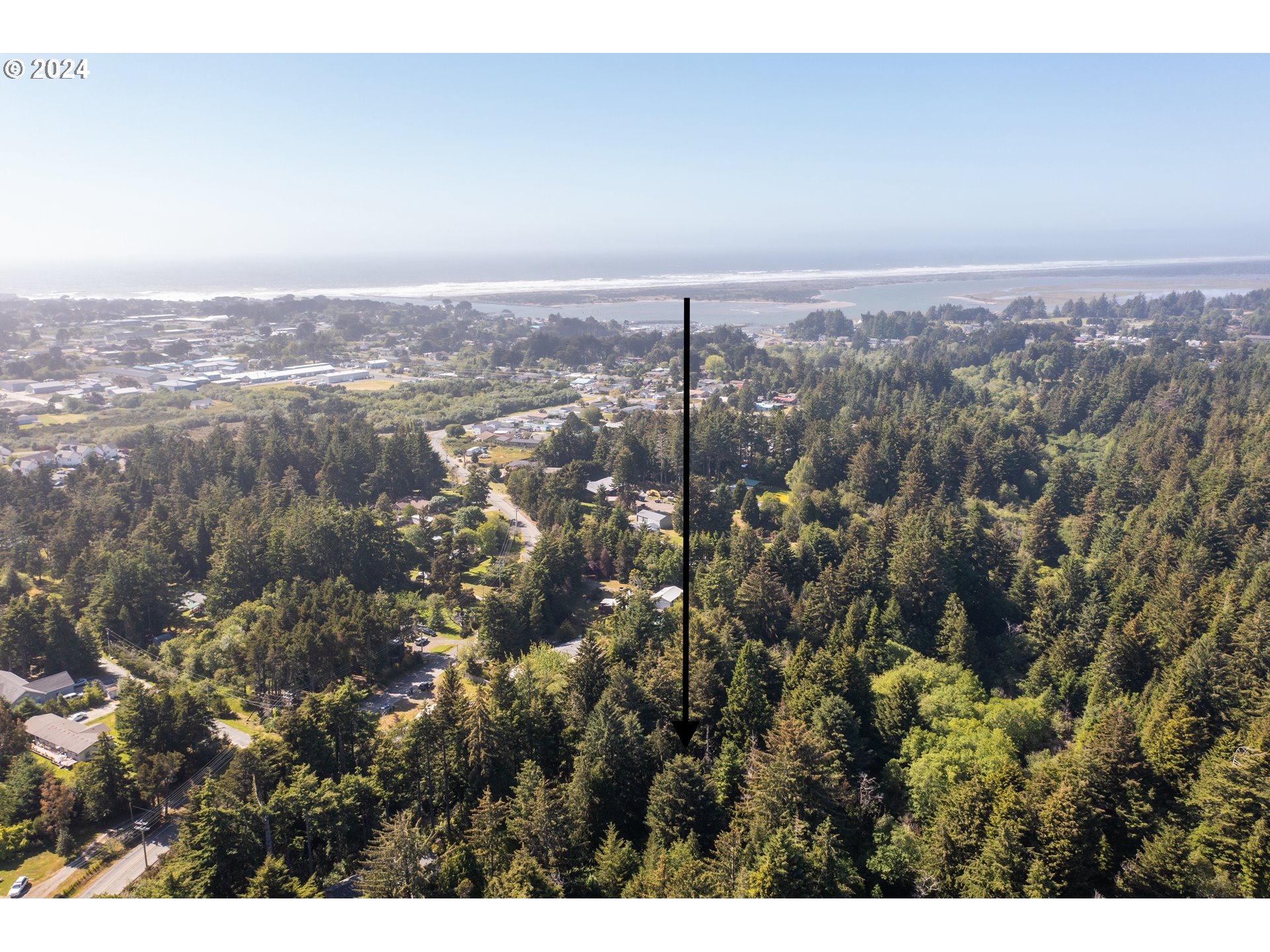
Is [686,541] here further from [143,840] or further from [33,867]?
[33,867]

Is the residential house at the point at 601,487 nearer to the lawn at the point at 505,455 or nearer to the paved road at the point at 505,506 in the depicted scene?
the paved road at the point at 505,506

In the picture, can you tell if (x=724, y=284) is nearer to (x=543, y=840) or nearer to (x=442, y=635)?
(x=442, y=635)

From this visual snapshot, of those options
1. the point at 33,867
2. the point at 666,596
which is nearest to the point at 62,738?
the point at 33,867

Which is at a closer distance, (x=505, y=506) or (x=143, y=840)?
(x=143, y=840)

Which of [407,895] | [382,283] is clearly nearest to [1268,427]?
[407,895]

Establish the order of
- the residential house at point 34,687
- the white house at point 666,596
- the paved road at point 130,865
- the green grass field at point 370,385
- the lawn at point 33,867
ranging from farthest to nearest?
the green grass field at point 370,385
the white house at point 666,596
the residential house at point 34,687
the lawn at point 33,867
the paved road at point 130,865

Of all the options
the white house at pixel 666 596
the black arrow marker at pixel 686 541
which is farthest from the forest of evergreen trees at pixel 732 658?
the black arrow marker at pixel 686 541
